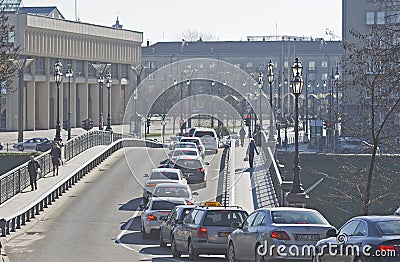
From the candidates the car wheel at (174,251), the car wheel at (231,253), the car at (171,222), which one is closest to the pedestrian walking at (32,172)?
the car at (171,222)

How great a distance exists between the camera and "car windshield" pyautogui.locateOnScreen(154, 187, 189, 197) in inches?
1293

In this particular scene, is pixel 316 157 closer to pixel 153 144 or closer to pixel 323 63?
pixel 153 144

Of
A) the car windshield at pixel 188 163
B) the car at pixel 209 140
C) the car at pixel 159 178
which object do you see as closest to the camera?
the car at pixel 159 178

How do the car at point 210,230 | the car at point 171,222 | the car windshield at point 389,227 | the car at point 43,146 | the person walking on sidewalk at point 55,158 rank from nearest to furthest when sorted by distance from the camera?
the car windshield at point 389,227
the car at point 210,230
the car at point 171,222
the person walking on sidewalk at point 55,158
the car at point 43,146

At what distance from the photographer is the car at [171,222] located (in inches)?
1014

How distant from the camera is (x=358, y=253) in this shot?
15.2m

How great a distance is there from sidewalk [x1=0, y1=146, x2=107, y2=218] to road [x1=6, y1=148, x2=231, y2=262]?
804mm

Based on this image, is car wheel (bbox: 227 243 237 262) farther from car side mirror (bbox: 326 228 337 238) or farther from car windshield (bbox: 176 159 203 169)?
car windshield (bbox: 176 159 203 169)

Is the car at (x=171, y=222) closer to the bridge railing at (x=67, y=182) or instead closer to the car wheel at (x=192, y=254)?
the car wheel at (x=192, y=254)

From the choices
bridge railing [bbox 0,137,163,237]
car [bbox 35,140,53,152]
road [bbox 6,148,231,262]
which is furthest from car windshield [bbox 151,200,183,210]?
car [bbox 35,140,53,152]

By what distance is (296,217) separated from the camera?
1892cm

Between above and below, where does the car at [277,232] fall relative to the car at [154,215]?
above

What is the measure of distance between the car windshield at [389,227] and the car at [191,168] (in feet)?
97.1

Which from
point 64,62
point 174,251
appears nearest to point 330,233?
point 174,251
